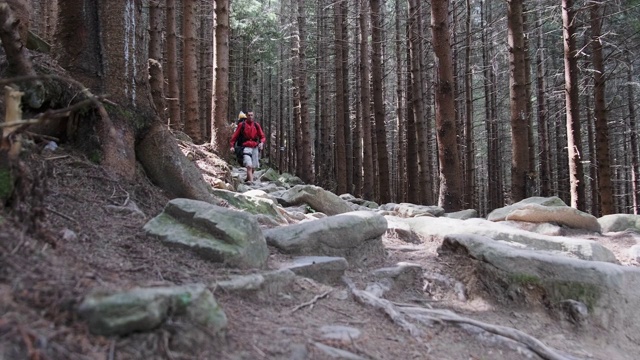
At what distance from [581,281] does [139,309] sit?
3.39 m

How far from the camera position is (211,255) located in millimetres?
3025

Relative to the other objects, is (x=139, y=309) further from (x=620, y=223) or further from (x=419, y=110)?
(x=419, y=110)

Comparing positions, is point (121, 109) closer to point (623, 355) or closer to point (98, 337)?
point (98, 337)

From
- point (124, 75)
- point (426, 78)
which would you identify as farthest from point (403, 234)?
point (426, 78)

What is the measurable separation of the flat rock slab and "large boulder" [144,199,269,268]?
6.66 ft

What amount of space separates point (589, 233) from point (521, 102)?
13.0 feet

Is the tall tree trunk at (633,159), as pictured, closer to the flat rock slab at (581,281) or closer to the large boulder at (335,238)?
the flat rock slab at (581,281)

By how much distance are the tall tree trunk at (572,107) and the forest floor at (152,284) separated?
20.7ft

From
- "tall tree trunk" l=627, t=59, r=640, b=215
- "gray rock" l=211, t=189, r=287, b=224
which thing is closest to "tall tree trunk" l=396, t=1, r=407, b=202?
"tall tree trunk" l=627, t=59, r=640, b=215

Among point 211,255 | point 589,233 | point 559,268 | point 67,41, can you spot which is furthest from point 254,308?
point 589,233

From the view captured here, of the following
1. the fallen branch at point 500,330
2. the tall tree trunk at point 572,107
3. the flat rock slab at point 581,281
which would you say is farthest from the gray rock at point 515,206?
the fallen branch at point 500,330

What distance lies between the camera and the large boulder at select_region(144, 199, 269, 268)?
3051 mm

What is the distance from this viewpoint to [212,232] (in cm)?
322

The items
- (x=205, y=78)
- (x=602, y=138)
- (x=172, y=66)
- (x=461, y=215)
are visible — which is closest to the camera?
(x=461, y=215)
